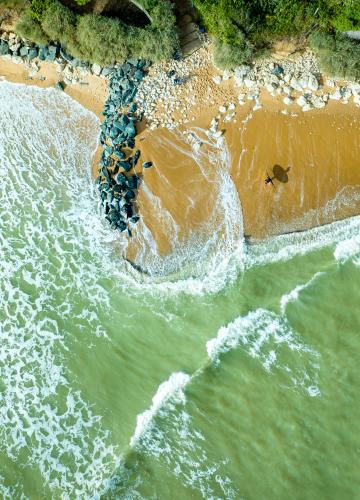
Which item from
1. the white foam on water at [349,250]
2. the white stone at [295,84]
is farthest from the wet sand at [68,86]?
the white foam on water at [349,250]

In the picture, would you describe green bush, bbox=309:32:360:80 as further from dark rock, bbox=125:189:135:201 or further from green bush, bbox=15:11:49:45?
green bush, bbox=15:11:49:45

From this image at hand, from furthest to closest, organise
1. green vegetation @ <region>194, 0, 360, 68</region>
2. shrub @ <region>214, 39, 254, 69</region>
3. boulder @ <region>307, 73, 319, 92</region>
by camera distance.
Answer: boulder @ <region>307, 73, 319, 92</region> < shrub @ <region>214, 39, 254, 69</region> < green vegetation @ <region>194, 0, 360, 68</region>

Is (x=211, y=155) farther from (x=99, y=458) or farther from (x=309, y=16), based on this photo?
(x=99, y=458)

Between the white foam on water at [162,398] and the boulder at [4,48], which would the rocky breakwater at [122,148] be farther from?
the white foam on water at [162,398]

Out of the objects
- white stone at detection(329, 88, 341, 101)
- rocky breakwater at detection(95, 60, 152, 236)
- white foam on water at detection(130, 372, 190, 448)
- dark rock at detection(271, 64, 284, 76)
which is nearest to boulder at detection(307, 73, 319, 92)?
white stone at detection(329, 88, 341, 101)

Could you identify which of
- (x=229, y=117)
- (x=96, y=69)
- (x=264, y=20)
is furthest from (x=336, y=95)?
(x=96, y=69)

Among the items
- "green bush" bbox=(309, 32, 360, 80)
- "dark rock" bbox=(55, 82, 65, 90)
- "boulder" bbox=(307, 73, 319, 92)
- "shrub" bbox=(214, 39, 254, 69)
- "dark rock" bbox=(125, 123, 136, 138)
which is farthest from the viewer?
"dark rock" bbox=(55, 82, 65, 90)

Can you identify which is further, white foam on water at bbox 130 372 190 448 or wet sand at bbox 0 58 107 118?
wet sand at bbox 0 58 107 118

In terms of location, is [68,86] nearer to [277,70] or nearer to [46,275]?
[46,275]
